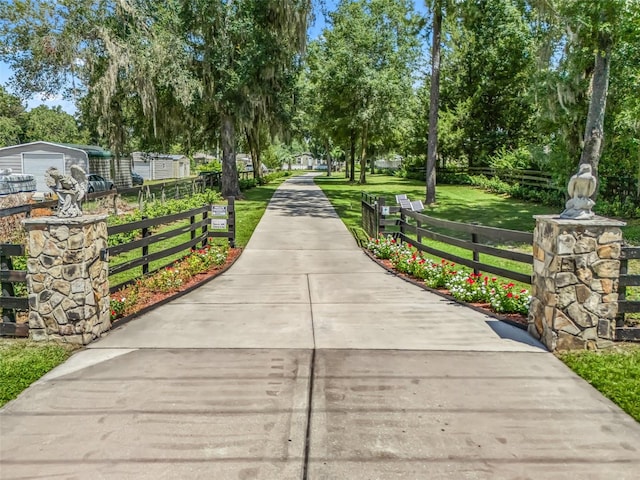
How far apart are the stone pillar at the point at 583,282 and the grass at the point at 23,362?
497cm

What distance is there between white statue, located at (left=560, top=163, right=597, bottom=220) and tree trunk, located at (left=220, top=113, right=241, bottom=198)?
18.4 metres

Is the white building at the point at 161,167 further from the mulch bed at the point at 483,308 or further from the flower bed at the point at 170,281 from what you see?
the mulch bed at the point at 483,308

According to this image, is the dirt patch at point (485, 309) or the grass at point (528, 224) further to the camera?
the dirt patch at point (485, 309)

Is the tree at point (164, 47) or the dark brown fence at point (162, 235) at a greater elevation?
the tree at point (164, 47)

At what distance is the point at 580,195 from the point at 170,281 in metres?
5.68

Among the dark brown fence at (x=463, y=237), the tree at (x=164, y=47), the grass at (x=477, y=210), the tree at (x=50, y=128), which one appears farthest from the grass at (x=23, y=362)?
the tree at (x=50, y=128)

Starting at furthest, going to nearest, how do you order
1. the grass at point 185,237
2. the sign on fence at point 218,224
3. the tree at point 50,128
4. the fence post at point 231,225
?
1. the tree at point 50,128
2. the fence post at point 231,225
3. the sign on fence at point 218,224
4. the grass at point 185,237

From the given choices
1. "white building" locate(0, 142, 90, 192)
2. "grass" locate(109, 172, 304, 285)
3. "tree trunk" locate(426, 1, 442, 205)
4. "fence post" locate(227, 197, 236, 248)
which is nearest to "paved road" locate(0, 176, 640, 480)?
"grass" locate(109, 172, 304, 285)

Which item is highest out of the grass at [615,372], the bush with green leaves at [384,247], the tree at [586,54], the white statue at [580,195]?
the tree at [586,54]

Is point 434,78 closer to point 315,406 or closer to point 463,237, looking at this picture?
point 463,237

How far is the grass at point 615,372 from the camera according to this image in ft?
12.6

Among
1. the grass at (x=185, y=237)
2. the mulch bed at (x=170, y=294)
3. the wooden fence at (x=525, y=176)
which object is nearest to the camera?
the mulch bed at (x=170, y=294)

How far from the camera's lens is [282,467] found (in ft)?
9.64

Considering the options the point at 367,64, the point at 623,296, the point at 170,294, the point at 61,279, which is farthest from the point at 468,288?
the point at 367,64
